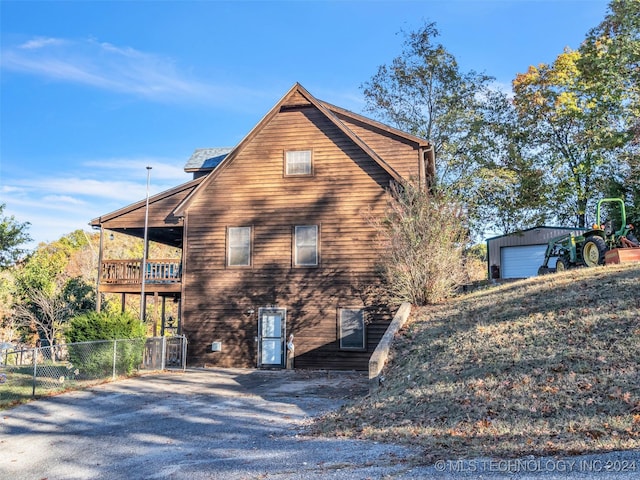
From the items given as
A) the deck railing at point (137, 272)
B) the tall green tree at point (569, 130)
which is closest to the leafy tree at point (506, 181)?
the tall green tree at point (569, 130)

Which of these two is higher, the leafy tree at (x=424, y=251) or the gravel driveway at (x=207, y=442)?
the leafy tree at (x=424, y=251)

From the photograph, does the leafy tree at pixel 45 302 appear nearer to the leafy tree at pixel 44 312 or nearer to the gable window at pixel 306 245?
the leafy tree at pixel 44 312

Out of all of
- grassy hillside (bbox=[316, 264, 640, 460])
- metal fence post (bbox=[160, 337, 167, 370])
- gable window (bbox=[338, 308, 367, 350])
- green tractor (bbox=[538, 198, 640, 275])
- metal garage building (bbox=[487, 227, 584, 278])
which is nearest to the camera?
grassy hillside (bbox=[316, 264, 640, 460])

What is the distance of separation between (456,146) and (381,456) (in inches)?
987

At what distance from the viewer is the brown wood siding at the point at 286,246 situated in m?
19.7

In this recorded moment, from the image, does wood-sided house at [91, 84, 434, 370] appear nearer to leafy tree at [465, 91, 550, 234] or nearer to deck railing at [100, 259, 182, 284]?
deck railing at [100, 259, 182, 284]

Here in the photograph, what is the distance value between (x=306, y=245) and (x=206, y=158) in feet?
31.8

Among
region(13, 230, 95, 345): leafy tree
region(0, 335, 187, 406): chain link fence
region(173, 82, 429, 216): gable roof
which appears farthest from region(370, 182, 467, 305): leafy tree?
region(13, 230, 95, 345): leafy tree

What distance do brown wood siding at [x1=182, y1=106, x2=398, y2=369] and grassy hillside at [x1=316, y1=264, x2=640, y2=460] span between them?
6.04m

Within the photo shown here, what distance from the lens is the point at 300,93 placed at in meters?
20.9

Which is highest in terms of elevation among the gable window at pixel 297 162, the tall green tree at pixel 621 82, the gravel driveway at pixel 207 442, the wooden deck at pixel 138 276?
the tall green tree at pixel 621 82

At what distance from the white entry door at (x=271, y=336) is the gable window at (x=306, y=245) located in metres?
1.89

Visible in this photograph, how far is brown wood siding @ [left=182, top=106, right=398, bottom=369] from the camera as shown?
19.7 m

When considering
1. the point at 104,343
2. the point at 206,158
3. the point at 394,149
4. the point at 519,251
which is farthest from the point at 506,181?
the point at 104,343
